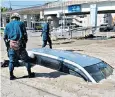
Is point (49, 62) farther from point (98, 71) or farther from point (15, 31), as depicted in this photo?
point (15, 31)

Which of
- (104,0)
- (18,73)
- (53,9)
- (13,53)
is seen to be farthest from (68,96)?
(53,9)

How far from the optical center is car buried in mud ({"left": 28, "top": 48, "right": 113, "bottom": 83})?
780 centimetres

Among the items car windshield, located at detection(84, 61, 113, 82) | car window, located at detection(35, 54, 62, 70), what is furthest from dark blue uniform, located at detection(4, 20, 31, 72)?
car windshield, located at detection(84, 61, 113, 82)

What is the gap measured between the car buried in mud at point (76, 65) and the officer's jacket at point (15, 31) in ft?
4.37

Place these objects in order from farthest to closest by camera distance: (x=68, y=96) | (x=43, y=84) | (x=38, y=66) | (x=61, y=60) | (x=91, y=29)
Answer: (x=91, y=29)
(x=38, y=66)
(x=61, y=60)
(x=43, y=84)
(x=68, y=96)

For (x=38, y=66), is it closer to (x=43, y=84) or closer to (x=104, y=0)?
(x=43, y=84)

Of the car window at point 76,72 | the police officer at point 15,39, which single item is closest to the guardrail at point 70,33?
the car window at point 76,72

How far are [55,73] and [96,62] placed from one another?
3.90 feet

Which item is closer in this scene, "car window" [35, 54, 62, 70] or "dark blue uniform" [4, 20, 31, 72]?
"dark blue uniform" [4, 20, 31, 72]

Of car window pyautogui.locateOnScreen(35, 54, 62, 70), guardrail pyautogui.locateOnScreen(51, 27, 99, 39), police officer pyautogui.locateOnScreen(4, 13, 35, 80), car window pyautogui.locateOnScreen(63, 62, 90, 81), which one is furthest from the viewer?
guardrail pyautogui.locateOnScreen(51, 27, 99, 39)

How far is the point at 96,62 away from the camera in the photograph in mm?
8445

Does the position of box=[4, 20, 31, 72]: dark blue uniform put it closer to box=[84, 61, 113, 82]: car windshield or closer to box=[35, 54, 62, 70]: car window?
box=[35, 54, 62, 70]: car window

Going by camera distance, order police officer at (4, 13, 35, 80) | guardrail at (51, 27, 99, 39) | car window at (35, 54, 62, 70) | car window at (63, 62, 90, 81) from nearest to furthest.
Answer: police officer at (4, 13, 35, 80), car window at (63, 62, 90, 81), car window at (35, 54, 62, 70), guardrail at (51, 27, 99, 39)

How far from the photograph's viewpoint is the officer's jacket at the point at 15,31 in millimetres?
7543
